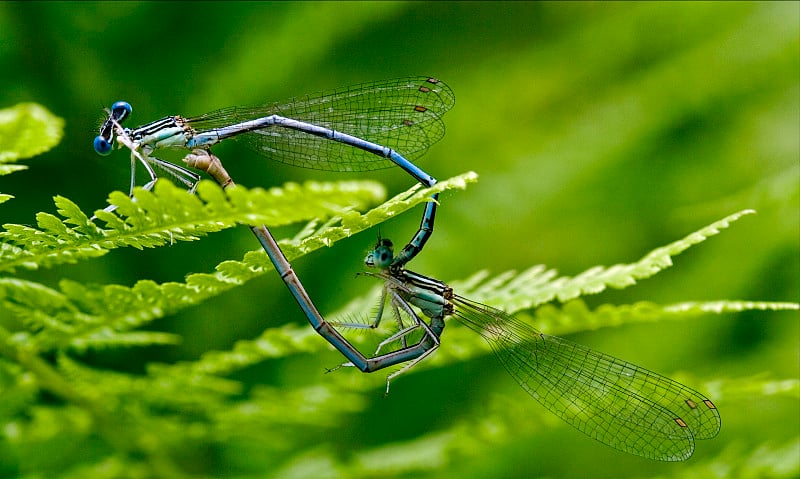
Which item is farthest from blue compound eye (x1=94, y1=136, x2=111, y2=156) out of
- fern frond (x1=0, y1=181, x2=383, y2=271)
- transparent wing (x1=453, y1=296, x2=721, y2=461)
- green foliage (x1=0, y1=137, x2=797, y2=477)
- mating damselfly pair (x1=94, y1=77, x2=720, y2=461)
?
transparent wing (x1=453, y1=296, x2=721, y2=461)

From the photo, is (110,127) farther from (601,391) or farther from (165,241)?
(601,391)

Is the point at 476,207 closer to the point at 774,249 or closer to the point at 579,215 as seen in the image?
the point at 579,215

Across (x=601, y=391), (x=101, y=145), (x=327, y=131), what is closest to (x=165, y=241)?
(x=101, y=145)

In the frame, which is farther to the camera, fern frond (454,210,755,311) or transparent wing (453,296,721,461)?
transparent wing (453,296,721,461)

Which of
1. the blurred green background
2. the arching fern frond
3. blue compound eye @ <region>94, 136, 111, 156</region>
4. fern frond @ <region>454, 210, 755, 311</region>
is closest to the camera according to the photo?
the arching fern frond

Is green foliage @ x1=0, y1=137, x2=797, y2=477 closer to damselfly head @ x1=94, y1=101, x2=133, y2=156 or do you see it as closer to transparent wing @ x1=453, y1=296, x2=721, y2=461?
transparent wing @ x1=453, y1=296, x2=721, y2=461

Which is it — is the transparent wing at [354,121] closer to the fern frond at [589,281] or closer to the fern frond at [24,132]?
the fern frond at [589,281]
